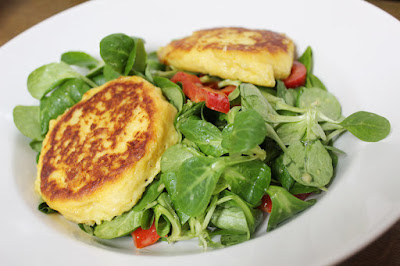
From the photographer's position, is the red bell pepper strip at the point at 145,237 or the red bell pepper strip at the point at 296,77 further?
the red bell pepper strip at the point at 296,77

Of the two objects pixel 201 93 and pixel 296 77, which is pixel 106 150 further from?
pixel 296 77

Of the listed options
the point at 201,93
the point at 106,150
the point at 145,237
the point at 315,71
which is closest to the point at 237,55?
the point at 201,93

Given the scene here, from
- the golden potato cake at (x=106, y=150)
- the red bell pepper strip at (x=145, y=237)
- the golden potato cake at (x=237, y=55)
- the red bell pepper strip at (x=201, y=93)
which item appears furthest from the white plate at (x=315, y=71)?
the red bell pepper strip at (x=201, y=93)

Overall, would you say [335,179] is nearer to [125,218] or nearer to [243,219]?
[243,219]

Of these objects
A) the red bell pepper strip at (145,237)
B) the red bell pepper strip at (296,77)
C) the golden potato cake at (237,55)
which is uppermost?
the golden potato cake at (237,55)

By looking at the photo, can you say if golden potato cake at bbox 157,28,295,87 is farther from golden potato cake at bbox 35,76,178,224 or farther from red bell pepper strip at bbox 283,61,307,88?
golden potato cake at bbox 35,76,178,224

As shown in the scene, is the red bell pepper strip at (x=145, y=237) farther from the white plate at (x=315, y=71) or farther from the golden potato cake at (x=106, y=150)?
the golden potato cake at (x=106, y=150)

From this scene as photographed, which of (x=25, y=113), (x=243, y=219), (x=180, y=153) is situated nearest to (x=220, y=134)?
(x=180, y=153)
